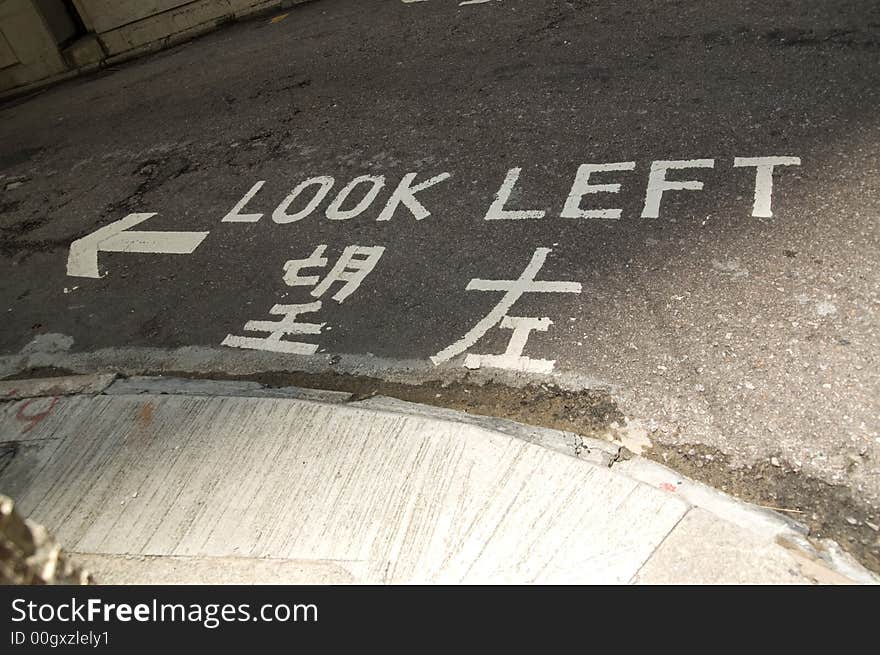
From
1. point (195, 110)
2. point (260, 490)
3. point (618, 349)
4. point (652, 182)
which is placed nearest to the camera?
point (260, 490)

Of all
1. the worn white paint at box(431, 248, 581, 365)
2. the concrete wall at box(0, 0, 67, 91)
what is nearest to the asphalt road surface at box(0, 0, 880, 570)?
the worn white paint at box(431, 248, 581, 365)

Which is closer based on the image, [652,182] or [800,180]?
[800,180]

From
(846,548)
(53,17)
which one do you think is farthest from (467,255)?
(53,17)

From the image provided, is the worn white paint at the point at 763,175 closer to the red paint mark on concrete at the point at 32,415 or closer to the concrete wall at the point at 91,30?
the red paint mark on concrete at the point at 32,415

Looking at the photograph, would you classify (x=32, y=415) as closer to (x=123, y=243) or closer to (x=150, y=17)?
(x=123, y=243)

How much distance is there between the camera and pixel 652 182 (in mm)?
4668

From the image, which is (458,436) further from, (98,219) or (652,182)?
(98,219)

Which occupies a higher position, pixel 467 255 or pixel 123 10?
pixel 123 10

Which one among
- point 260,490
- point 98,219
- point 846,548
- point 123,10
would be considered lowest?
point 846,548

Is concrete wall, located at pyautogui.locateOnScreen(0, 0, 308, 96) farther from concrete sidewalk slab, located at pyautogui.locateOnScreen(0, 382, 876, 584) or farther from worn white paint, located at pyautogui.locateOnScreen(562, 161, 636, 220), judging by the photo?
concrete sidewalk slab, located at pyautogui.locateOnScreen(0, 382, 876, 584)

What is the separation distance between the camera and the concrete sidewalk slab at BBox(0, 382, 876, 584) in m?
2.67

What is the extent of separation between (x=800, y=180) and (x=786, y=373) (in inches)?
64.4

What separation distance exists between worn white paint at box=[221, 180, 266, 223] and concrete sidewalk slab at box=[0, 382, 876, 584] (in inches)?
80.1

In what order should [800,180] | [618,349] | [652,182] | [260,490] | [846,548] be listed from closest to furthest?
1. [846,548]
2. [260,490]
3. [618,349]
4. [800,180]
5. [652,182]
